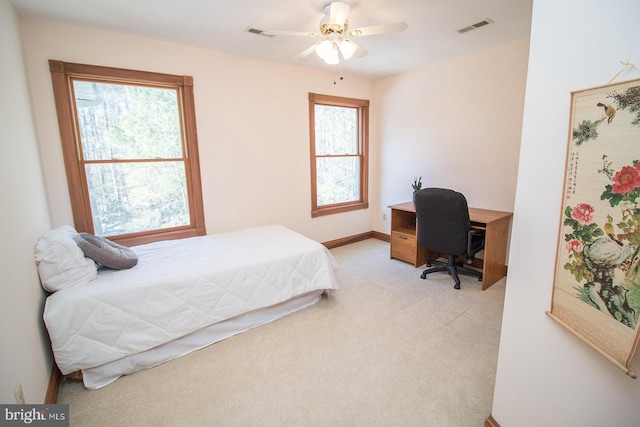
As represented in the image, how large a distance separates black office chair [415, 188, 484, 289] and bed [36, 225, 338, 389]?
1.14 m

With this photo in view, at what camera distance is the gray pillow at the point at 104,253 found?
2.06 m

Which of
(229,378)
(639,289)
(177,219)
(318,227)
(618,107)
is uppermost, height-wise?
(618,107)

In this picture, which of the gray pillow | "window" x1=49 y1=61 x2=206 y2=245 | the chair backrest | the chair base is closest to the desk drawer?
the chair base

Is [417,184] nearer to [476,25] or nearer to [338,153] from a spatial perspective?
[338,153]

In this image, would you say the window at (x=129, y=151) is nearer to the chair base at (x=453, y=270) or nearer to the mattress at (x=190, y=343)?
the mattress at (x=190, y=343)

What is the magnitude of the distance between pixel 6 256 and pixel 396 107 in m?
4.33

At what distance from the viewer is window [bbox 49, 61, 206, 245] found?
255 cm

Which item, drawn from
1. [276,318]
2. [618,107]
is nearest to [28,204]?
[276,318]

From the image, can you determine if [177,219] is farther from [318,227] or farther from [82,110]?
[318,227]

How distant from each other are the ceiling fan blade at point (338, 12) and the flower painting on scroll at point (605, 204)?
65.6 inches

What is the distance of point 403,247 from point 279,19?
289 cm

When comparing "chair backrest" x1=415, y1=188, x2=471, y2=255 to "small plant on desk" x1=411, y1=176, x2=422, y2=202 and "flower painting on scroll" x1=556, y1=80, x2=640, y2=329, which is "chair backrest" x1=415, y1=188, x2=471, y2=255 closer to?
"small plant on desk" x1=411, y1=176, x2=422, y2=202

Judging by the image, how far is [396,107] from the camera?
14.0 feet

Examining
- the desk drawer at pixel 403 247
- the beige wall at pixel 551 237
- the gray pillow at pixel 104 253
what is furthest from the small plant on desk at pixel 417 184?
the gray pillow at pixel 104 253
